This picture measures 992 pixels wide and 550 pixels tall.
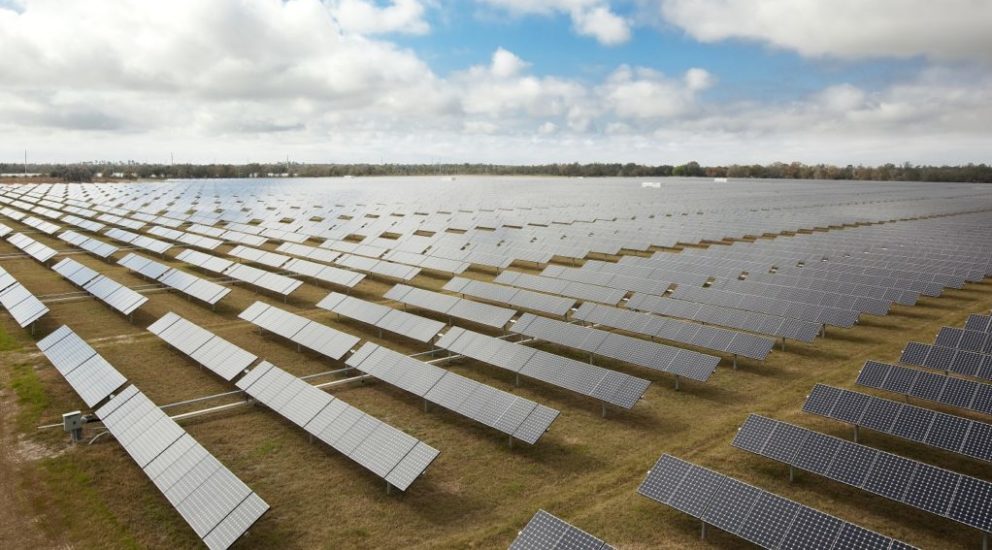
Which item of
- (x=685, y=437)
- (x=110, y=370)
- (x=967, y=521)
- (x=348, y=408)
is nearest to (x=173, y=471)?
(x=348, y=408)

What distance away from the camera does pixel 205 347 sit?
2134 centimetres

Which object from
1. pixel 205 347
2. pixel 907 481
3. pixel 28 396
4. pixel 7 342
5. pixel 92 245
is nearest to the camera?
pixel 907 481

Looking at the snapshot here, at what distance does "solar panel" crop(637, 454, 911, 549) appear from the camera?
1019 centimetres

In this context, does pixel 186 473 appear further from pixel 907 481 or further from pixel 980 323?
pixel 980 323

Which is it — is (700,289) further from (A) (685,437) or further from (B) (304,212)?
(B) (304,212)

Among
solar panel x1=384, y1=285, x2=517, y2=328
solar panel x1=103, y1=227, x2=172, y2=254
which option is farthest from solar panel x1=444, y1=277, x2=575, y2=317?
solar panel x1=103, y1=227, x2=172, y2=254

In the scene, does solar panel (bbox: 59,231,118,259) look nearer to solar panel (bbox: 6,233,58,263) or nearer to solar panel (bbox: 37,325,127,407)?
solar panel (bbox: 6,233,58,263)

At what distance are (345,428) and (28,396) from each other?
12.2m

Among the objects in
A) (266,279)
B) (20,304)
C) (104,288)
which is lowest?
(20,304)

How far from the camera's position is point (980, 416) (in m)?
16.8

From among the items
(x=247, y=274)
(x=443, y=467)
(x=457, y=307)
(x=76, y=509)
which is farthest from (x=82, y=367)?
(x=247, y=274)

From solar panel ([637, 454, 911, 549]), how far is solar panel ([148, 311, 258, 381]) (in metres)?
14.1

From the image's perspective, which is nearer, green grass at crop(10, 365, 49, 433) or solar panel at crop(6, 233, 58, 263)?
green grass at crop(10, 365, 49, 433)

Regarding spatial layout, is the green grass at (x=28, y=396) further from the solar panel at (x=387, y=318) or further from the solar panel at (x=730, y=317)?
the solar panel at (x=730, y=317)
